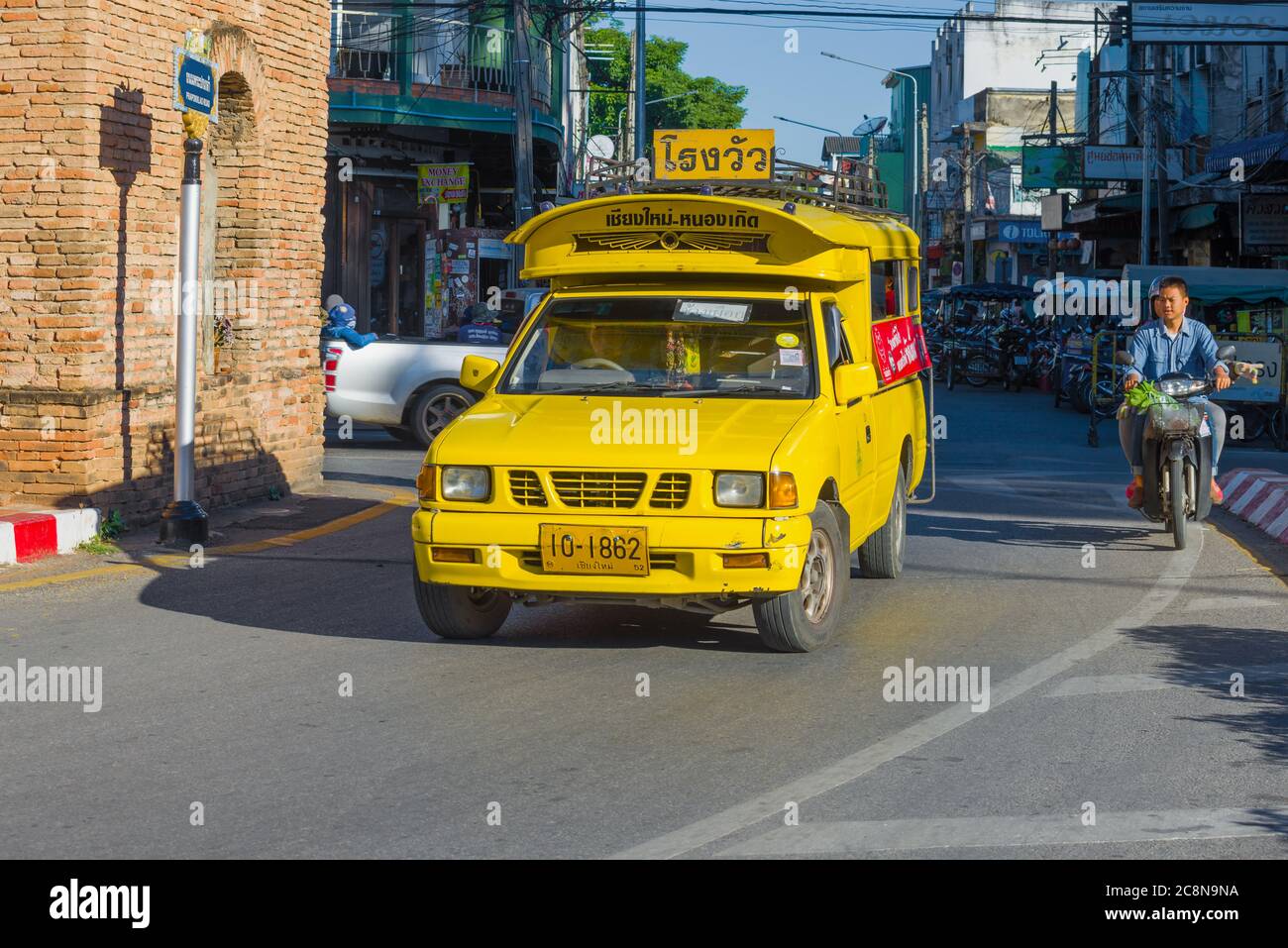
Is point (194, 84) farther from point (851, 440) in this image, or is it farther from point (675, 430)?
point (851, 440)

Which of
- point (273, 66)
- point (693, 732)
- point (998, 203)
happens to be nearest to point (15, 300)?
point (273, 66)

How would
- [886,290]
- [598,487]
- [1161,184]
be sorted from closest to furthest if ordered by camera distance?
[598,487] → [886,290] → [1161,184]

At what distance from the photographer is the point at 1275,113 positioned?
122 ft

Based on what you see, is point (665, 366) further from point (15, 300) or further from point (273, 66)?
point (273, 66)

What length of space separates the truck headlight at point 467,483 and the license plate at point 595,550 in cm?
39

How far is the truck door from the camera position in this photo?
357 inches

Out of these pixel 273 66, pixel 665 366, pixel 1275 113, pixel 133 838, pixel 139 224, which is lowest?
pixel 133 838

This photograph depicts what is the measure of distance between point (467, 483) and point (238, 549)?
14.4 feet

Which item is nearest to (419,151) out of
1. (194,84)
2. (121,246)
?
(121,246)

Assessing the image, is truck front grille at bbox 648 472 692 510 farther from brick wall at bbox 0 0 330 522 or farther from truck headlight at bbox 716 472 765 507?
brick wall at bbox 0 0 330 522

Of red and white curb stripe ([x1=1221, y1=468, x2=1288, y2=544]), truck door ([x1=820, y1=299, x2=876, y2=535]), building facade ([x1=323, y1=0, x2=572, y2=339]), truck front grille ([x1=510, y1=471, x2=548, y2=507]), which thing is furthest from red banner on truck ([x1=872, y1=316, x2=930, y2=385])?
building facade ([x1=323, y1=0, x2=572, y2=339])

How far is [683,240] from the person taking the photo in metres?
9.41

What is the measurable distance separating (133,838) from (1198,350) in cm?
936

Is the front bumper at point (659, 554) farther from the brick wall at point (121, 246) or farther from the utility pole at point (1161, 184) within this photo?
the utility pole at point (1161, 184)
